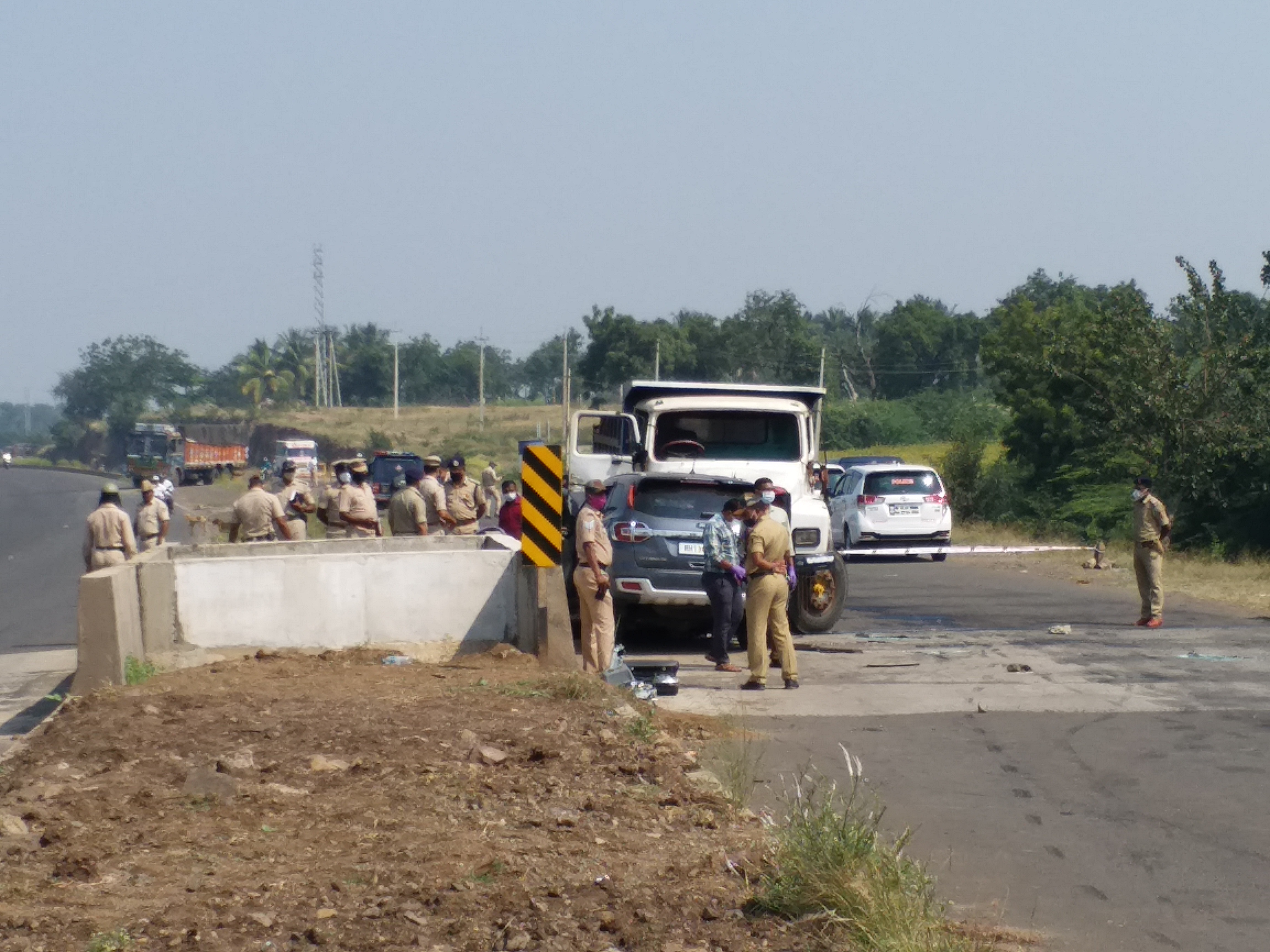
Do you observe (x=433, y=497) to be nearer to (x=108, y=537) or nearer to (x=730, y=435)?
(x=730, y=435)

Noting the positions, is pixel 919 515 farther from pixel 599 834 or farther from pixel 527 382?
pixel 527 382

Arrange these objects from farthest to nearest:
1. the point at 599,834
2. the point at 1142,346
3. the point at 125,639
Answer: the point at 1142,346
the point at 125,639
the point at 599,834

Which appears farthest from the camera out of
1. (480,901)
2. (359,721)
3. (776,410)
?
(776,410)

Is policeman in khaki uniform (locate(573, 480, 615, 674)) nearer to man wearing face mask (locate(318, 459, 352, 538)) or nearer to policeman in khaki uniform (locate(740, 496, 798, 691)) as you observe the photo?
policeman in khaki uniform (locate(740, 496, 798, 691))

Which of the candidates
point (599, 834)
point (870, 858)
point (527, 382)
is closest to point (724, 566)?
point (599, 834)

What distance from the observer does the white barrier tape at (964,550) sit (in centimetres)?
2816

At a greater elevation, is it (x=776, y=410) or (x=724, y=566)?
(x=776, y=410)

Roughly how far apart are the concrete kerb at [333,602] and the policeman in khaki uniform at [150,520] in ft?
16.2

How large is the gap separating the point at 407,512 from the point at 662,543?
495 centimetres

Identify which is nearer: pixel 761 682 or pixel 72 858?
pixel 72 858

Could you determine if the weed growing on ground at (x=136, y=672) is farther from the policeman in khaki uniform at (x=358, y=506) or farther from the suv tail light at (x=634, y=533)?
the policeman in khaki uniform at (x=358, y=506)

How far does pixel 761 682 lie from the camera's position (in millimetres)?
12273

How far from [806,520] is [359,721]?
843 centimetres

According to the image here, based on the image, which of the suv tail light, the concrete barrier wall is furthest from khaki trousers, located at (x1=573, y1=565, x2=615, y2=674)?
the suv tail light
